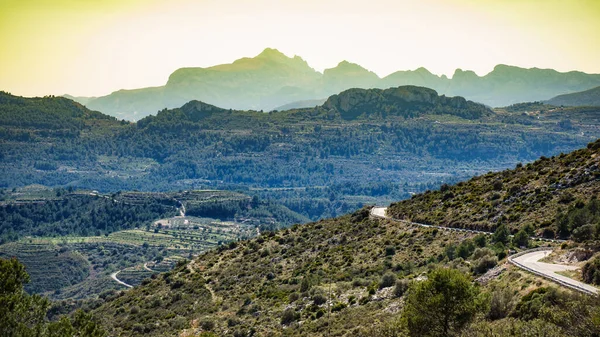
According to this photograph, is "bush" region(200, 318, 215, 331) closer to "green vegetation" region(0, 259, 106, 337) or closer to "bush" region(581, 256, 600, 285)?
"green vegetation" region(0, 259, 106, 337)

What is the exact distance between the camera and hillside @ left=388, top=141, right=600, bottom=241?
46.5 m

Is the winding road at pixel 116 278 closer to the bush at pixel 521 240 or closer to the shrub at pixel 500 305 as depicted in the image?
the bush at pixel 521 240

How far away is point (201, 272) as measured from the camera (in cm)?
7244

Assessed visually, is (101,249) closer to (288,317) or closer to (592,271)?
(288,317)

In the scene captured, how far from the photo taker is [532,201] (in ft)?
184

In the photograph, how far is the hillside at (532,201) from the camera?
46469 mm

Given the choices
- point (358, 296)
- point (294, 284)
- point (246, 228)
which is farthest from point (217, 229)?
point (358, 296)

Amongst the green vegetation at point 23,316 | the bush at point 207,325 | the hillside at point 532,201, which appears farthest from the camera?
the bush at point 207,325

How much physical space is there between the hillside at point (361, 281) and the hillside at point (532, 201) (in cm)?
21

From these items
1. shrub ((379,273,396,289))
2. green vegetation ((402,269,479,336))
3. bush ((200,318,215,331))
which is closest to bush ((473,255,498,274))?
shrub ((379,273,396,289))

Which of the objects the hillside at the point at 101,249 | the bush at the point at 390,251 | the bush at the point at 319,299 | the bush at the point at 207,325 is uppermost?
the bush at the point at 390,251

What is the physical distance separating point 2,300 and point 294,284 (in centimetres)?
2559

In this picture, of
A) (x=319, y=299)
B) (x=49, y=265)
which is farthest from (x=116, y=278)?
(x=319, y=299)

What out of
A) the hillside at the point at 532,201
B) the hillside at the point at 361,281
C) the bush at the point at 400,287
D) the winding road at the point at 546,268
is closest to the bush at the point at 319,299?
the hillside at the point at 361,281
